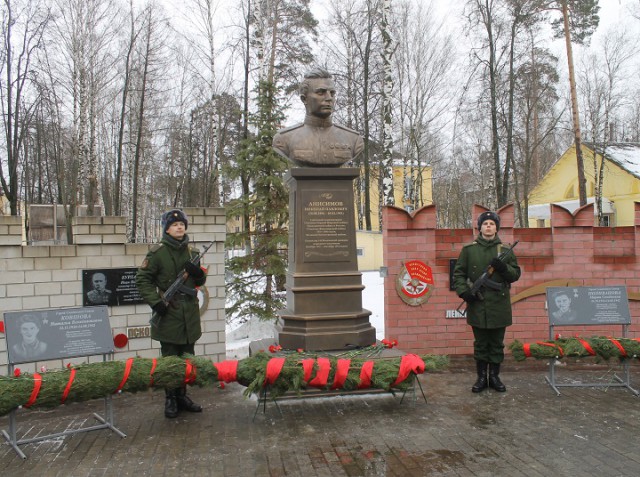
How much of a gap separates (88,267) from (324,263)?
9.43 feet

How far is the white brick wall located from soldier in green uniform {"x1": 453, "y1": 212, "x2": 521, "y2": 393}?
10.4ft

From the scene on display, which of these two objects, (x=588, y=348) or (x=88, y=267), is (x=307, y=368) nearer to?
(x=588, y=348)

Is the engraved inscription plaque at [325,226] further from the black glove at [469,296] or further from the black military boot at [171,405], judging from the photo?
the black military boot at [171,405]

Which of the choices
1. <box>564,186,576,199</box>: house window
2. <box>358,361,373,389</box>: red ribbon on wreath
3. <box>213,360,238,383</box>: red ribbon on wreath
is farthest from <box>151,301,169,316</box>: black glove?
<box>564,186,576,199</box>: house window

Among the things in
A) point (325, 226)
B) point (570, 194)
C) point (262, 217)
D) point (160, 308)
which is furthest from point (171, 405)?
point (570, 194)

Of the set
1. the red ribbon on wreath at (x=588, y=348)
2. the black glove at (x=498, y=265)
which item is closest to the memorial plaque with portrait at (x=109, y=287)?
the black glove at (x=498, y=265)

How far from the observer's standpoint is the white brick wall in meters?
6.21

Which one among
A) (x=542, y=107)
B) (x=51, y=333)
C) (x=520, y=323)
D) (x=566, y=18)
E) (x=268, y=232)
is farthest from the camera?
(x=542, y=107)

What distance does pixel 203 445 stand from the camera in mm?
4352

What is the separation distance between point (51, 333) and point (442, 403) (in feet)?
12.2

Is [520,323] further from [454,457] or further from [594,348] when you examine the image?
[454,457]

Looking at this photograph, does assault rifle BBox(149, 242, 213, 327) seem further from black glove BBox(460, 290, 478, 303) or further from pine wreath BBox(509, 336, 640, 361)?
pine wreath BBox(509, 336, 640, 361)

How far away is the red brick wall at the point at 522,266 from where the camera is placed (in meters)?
7.45

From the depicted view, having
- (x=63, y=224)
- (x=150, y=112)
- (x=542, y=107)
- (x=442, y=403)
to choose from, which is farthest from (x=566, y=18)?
(x=63, y=224)
